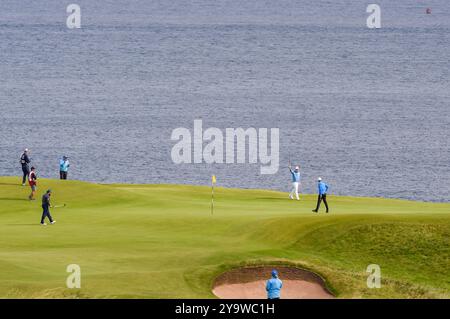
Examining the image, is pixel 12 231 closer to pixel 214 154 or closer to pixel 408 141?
pixel 214 154

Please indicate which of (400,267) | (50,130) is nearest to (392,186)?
(50,130)

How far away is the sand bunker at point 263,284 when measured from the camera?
4228 centimetres

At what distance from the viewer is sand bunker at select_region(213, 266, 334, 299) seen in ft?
139

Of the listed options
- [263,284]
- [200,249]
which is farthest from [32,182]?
[263,284]

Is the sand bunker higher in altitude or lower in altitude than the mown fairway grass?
lower

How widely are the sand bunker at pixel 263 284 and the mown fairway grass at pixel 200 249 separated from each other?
459 mm

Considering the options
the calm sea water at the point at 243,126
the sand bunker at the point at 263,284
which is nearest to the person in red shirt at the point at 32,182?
the sand bunker at the point at 263,284

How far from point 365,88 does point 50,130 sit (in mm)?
69055

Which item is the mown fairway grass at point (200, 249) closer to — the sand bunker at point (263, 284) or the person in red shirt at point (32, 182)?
the sand bunker at point (263, 284)

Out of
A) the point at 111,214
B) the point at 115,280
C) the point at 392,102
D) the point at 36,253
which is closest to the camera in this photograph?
the point at 115,280

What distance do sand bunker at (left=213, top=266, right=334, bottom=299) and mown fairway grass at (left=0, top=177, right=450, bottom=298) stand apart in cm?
46

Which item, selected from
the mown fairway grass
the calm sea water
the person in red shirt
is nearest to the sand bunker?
the mown fairway grass

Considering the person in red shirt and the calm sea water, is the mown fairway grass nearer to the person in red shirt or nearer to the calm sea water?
the person in red shirt

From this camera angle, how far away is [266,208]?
62.5 metres
